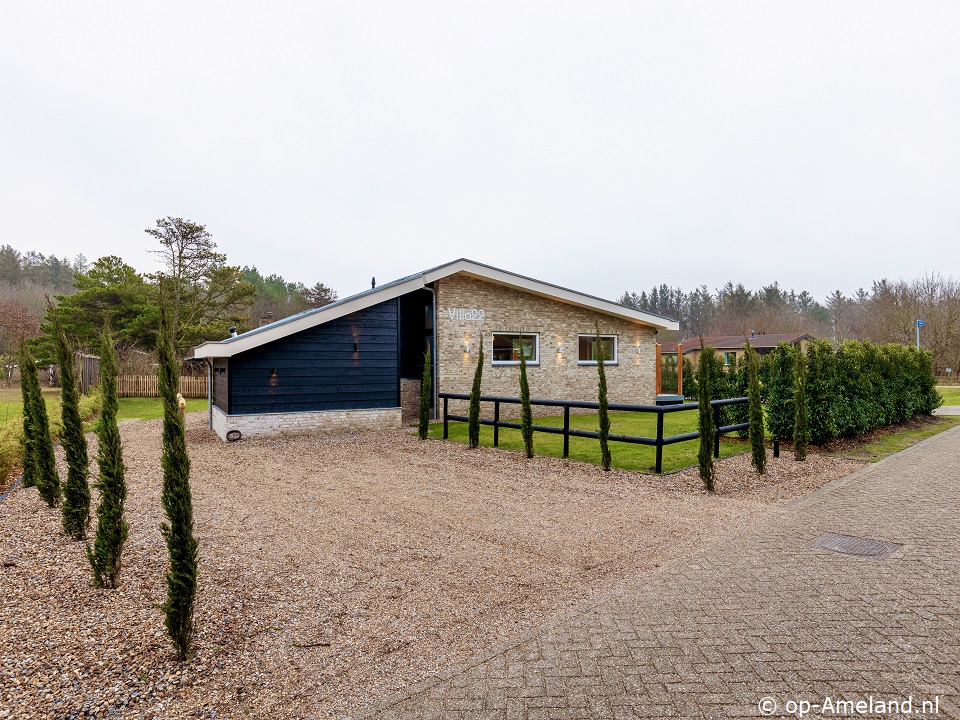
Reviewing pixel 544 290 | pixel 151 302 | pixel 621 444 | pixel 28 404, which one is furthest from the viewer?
pixel 151 302

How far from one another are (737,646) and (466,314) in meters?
12.2

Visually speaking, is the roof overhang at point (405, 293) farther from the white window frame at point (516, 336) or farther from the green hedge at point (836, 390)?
the green hedge at point (836, 390)

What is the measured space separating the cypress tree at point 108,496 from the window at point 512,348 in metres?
11.7

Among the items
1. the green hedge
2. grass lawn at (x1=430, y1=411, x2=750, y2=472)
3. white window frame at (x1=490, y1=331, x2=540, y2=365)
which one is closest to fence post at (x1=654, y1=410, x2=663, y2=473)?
grass lawn at (x1=430, y1=411, x2=750, y2=472)

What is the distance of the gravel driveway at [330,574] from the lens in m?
2.54

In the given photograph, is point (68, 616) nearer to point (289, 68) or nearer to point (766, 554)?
point (766, 554)

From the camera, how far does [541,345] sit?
614 inches

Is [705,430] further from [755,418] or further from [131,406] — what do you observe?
[131,406]

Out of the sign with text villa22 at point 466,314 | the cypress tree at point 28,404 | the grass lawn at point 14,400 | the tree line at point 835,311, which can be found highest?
the tree line at point 835,311

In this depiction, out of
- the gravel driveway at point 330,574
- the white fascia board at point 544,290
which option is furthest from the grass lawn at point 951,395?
the gravel driveway at point 330,574

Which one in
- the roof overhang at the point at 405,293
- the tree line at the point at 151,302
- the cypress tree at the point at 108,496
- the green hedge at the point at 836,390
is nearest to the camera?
the cypress tree at the point at 108,496

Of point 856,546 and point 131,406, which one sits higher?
point 131,406

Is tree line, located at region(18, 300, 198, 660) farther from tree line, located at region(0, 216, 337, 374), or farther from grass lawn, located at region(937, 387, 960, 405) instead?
grass lawn, located at region(937, 387, 960, 405)

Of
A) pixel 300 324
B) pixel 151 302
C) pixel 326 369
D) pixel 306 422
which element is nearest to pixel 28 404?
pixel 300 324
